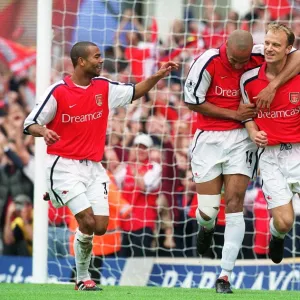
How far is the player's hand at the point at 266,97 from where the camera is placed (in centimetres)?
873

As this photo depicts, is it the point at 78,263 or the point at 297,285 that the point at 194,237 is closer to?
the point at 297,285

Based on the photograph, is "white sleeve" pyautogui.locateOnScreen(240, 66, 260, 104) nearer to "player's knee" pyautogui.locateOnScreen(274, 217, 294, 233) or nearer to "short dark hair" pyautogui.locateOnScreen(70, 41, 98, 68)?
"player's knee" pyautogui.locateOnScreen(274, 217, 294, 233)

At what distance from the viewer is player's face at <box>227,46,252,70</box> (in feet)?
28.7

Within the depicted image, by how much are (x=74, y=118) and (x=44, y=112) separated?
0.94 ft

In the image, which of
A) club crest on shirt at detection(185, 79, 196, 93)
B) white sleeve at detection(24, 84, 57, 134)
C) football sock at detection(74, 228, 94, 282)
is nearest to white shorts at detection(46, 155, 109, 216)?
football sock at detection(74, 228, 94, 282)

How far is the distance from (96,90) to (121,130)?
10.6 ft

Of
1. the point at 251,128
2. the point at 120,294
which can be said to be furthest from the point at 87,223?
the point at 251,128

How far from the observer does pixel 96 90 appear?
9.30 meters

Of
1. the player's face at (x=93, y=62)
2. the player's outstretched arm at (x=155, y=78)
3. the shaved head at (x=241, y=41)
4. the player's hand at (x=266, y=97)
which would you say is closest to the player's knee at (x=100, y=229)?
the player's outstretched arm at (x=155, y=78)

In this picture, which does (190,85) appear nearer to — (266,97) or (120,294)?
(266,97)

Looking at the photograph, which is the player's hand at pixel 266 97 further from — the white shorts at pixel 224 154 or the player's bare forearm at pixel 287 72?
the white shorts at pixel 224 154

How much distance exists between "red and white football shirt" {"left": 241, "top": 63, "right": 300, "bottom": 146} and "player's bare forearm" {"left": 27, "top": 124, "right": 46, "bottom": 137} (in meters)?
1.84

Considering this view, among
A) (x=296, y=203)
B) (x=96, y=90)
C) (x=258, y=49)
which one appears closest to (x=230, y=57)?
(x=258, y=49)

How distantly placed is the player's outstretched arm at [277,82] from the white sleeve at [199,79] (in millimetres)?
514
